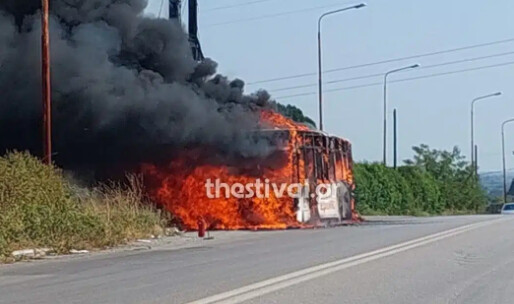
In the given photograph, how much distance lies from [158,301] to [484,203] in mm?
76575

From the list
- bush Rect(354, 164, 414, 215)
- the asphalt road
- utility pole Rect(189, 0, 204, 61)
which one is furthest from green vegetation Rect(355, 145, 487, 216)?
the asphalt road

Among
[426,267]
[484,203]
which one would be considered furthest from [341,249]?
[484,203]

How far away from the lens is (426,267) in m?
18.1

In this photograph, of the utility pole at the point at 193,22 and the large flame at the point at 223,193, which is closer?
the large flame at the point at 223,193

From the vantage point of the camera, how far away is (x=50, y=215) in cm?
2725

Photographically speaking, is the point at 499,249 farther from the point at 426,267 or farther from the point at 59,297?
the point at 59,297

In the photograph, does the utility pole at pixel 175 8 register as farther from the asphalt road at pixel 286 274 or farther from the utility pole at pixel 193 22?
the asphalt road at pixel 286 274

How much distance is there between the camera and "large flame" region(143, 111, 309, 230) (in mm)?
37906

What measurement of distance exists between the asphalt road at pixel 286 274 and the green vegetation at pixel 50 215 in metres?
2.08

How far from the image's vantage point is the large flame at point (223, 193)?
37906 millimetres

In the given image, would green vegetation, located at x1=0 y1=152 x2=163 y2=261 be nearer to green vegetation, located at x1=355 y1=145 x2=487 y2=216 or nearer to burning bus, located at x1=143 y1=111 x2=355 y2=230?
burning bus, located at x1=143 y1=111 x2=355 y2=230

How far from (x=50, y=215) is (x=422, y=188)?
153 ft

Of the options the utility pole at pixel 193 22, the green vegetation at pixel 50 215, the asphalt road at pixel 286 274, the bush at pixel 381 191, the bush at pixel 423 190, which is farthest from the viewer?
the bush at pixel 423 190

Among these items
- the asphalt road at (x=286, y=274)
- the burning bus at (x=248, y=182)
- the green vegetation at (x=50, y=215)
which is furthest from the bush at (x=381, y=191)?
the asphalt road at (x=286, y=274)
